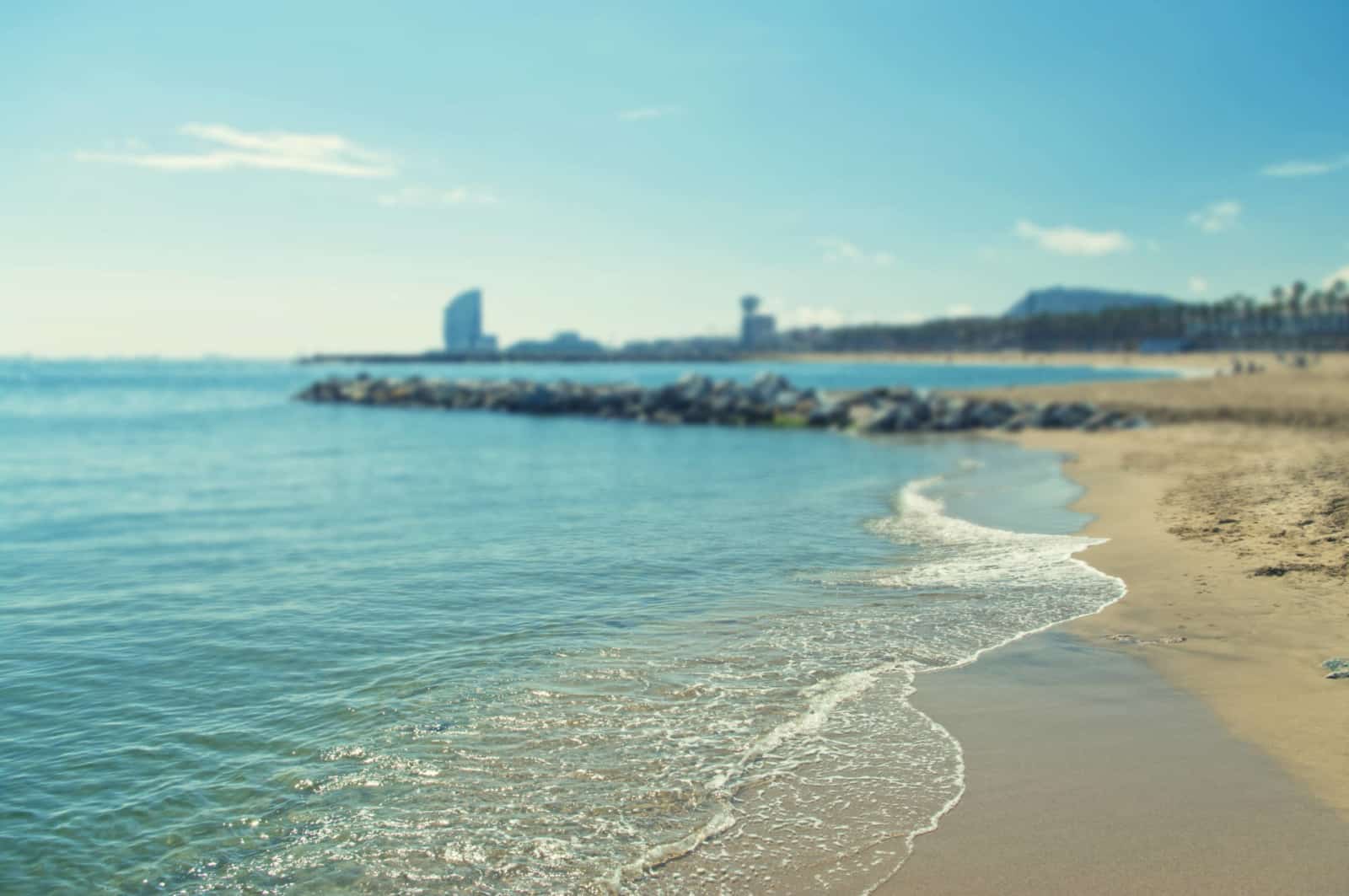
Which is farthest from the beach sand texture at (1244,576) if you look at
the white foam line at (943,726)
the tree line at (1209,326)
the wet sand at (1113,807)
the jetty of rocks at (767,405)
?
the tree line at (1209,326)

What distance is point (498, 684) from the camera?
8133mm

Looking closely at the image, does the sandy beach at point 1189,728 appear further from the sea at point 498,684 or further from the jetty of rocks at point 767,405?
the jetty of rocks at point 767,405

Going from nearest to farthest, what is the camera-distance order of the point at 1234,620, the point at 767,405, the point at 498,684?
the point at 498,684
the point at 1234,620
the point at 767,405

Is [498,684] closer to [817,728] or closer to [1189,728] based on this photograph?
[817,728]

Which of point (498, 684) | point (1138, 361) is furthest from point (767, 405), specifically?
point (1138, 361)

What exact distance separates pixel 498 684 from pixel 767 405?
3834cm

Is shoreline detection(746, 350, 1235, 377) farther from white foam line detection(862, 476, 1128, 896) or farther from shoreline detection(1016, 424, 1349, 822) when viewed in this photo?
white foam line detection(862, 476, 1128, 896)

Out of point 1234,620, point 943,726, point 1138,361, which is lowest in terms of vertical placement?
point 943,726

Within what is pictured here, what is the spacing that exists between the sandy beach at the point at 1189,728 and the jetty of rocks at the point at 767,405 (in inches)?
912

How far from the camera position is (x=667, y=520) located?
1719 cm

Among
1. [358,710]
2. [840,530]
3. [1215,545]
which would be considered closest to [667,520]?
[840,530]

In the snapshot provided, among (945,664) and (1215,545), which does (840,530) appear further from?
(945,664)

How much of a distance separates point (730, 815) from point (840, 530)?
10.6 m

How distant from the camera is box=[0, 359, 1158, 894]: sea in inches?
213
